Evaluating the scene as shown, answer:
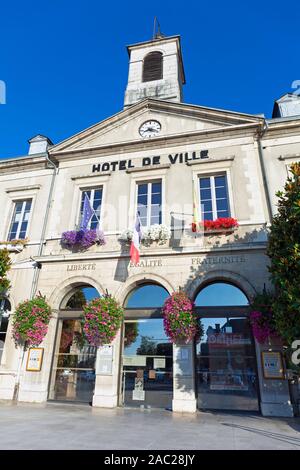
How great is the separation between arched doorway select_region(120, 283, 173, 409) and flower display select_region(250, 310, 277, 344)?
253 cm

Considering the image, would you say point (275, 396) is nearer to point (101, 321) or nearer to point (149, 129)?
point (101, 321)

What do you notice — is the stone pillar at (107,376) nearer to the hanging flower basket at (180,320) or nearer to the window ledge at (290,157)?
the hanging flower basket at (180,320)

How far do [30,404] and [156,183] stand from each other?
316 inches

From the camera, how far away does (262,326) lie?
7973 millimetres

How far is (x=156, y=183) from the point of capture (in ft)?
37.4

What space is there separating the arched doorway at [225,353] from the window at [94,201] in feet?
14.9

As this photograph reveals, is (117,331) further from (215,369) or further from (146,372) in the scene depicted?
(215,369)

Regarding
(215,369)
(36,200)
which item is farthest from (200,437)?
(36,200)

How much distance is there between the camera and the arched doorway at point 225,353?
845 cm

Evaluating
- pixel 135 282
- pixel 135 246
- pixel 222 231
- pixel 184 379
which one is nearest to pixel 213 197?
pixel 222 231

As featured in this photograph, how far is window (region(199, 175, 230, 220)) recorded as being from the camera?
10.4 metres

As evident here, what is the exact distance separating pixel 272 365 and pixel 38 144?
12879 mm

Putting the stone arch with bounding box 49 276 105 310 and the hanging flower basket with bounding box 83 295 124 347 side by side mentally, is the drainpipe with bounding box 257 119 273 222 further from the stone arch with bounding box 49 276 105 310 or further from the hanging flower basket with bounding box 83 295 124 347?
the stone arch with bounding box 49 276 105 310

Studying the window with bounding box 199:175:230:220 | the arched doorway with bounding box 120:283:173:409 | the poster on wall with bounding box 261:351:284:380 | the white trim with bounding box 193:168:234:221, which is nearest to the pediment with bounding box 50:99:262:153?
the white trim with bounding box 193:168:234:221
